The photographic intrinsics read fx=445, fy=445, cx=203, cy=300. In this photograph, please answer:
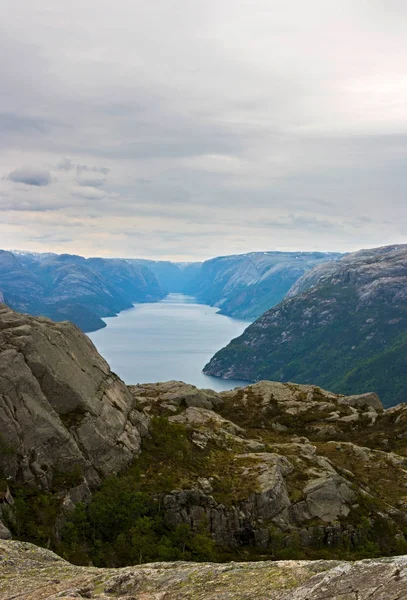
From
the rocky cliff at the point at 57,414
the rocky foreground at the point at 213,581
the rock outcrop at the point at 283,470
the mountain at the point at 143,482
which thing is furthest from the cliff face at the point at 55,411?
the rocky foreground at the point at 213,581

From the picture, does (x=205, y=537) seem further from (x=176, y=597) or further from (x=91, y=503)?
(x=176, y=597)

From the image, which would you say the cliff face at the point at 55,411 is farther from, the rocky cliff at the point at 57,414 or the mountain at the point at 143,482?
the mountain at the point at 143,482

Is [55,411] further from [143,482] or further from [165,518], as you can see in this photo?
[165,518]

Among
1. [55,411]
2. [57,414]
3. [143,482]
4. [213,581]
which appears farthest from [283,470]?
[213,581]

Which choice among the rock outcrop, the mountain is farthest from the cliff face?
the rock outcrop

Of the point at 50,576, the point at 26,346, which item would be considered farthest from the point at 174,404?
the point at 50,576
